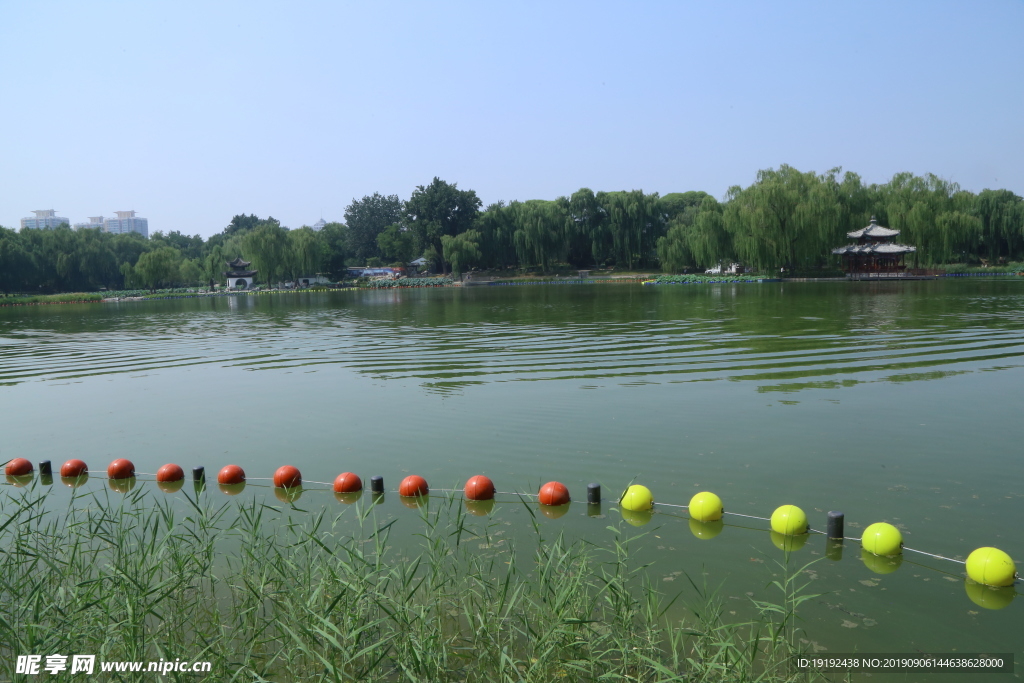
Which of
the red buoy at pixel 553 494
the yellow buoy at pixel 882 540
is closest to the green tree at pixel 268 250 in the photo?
the red buoy at pixel 553 494

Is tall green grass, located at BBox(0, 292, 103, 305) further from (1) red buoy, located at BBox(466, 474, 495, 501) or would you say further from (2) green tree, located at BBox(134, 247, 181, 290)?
(1) red buoy, located at BBox(466, 474, 495, 501)

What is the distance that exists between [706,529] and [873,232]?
43165 millimetres

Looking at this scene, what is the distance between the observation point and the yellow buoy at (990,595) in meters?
4.09

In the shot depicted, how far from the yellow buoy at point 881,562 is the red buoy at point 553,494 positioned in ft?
7.09

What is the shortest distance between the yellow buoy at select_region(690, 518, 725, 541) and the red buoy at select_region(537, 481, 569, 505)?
101 cm

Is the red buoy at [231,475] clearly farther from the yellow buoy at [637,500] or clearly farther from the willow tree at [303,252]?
the willow tree at [303,252]

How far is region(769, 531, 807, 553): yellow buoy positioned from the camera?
16.0ft

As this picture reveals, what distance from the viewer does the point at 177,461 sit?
7.42 m

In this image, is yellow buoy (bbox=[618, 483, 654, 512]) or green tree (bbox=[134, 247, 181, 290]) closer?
yellow buoy (bbox=[618, 483, 654, 512])

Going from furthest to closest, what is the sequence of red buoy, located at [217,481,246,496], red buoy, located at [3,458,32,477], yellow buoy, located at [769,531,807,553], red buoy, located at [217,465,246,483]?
red buoy, located at [3,458,32,477] → red buoy, located at [217,465,246,483] → red buoy, located at [217,481,246,496] → yellow buoy, located at [769,531,807,553]

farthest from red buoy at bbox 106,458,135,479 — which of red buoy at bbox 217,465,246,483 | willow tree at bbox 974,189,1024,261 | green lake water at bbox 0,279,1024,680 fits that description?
willow tree at bbox 974,189,1024,261

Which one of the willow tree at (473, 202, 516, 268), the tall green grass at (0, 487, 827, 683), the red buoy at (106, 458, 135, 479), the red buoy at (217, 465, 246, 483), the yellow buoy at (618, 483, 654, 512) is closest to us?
the tall green grass at (0, 487, 827, 683)

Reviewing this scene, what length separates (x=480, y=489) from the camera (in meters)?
5.92

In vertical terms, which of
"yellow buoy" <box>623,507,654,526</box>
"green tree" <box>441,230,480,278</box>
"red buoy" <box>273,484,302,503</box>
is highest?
"green tree" <box>441,230,480,278</box>
